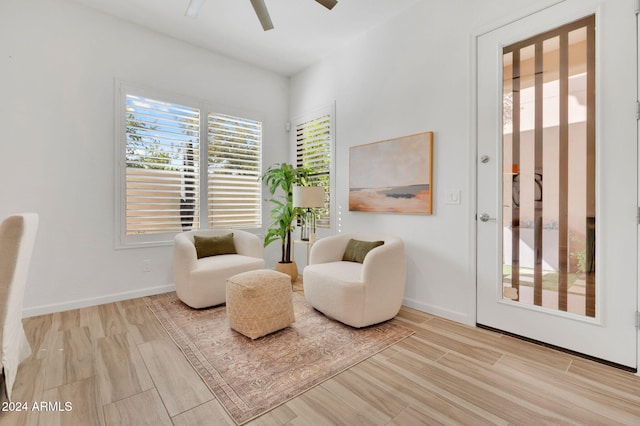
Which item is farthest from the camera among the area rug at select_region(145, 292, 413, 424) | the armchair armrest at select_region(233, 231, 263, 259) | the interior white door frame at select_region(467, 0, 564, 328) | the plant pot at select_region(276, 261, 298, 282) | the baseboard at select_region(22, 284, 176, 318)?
the plant pot at select_region(276, 261, 298, 282)

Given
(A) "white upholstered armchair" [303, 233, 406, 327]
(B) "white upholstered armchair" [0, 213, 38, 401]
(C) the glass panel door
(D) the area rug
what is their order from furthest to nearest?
(A) "white upholstered armchair" [303, 233, 406, 327] → (C) the glass panel door → (D) the area rug → (B) "white upholstered armchair" [0, 213, 38, 401]

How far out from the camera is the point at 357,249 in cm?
316

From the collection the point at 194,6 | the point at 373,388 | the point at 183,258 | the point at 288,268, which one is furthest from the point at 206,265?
the point at 194,6

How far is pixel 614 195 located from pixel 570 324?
0.95m

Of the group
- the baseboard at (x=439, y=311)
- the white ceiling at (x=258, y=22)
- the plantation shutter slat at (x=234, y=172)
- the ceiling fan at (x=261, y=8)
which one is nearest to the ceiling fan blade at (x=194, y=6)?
the ceiling fan at (x=261, y=8)

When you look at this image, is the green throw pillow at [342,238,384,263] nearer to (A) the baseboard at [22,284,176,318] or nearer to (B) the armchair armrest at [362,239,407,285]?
(B) the armchair armrest at [362,239,407,285]

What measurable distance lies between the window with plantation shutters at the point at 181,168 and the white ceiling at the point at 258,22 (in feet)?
2.57

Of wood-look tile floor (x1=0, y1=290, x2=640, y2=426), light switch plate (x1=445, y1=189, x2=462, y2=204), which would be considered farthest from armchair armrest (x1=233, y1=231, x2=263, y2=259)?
light switch plate (x1=445, y1=189, x2=462, y2=204)

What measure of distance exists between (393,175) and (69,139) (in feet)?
11.2

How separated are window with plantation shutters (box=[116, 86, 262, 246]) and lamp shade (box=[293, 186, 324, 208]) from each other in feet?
3.63

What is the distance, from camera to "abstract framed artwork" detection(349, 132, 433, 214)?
9.78ft

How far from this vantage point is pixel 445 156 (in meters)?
2.84

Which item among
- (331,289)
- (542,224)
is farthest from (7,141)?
(542,224)

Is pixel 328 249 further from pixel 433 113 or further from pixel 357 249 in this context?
pixel 433 113
